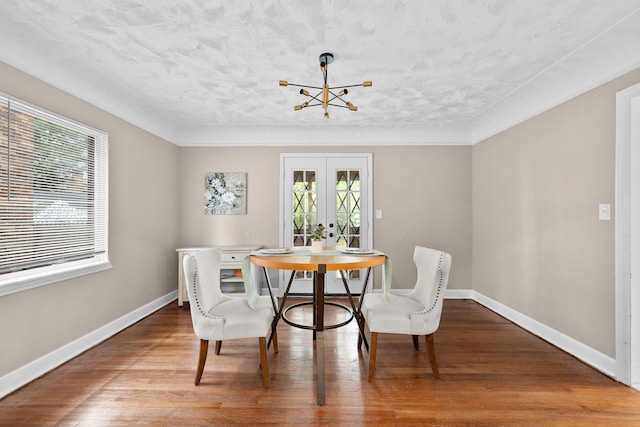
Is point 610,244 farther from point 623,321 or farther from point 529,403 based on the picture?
point 529,403

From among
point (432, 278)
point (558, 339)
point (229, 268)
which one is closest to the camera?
point (432, 278)

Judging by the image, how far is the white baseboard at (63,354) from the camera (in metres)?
2.09

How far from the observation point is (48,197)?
7.91 feet

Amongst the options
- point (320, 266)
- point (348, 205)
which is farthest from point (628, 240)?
point (348, 205)

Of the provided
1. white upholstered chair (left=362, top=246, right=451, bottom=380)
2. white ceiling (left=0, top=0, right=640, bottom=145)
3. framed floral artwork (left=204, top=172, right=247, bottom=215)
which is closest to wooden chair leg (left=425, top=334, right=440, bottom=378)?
white upholstered chair (left=362, top=246, right=451, bottom=380)

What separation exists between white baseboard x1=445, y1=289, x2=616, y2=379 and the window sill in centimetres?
431

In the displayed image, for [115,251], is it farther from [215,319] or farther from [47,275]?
[215,319]

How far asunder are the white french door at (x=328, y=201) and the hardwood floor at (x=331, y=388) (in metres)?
1.75

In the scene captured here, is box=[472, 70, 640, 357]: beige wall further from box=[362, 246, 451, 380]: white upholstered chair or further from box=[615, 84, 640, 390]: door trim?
box=[362, 246, 451, 380]: white upholstered chair

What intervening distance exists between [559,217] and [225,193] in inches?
157

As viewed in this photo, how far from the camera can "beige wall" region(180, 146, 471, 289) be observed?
4.44m

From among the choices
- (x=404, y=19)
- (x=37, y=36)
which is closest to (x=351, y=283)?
(x=404, y=19)

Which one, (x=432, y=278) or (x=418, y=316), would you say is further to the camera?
(x=432, y=278)

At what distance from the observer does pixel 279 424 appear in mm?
1771
